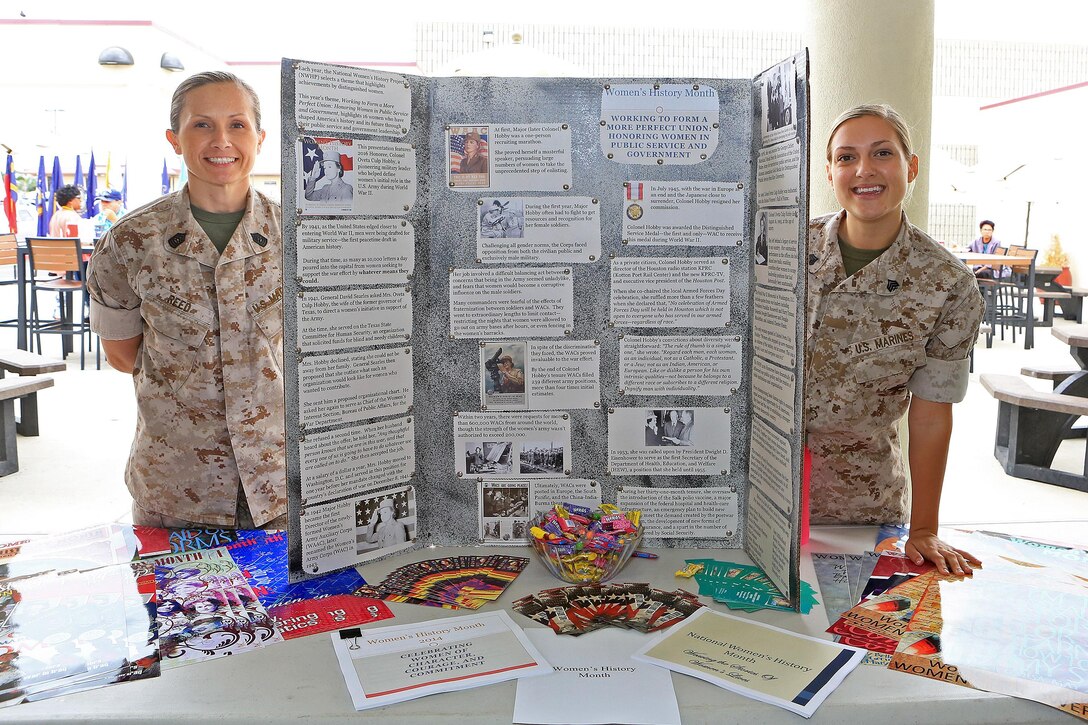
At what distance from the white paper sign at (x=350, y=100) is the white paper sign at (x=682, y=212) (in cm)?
43

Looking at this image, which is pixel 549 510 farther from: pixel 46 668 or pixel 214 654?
pixel 46 668

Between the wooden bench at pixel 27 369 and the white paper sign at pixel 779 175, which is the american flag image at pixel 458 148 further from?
the wooden bench at pixel 27 369

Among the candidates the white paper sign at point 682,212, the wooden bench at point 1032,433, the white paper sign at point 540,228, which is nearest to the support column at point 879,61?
the wooden bench at point 1032,433

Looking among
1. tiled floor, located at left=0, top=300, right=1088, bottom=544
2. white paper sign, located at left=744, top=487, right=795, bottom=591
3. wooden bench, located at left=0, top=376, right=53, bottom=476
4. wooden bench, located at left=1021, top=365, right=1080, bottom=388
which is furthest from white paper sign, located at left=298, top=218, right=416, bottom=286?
wooden bench, located at left=1021, top=365, right=1080, bottom=388

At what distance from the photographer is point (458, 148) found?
162 centimetres

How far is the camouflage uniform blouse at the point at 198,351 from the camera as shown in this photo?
1973mm

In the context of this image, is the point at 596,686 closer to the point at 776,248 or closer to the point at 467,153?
the point at 776,248

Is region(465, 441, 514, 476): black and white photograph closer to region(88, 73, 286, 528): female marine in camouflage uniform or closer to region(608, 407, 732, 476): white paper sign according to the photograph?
region(608, 407, 732, 476): white paper sign

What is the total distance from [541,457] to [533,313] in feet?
0.88

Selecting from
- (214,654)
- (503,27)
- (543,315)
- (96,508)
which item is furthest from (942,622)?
(503,27)

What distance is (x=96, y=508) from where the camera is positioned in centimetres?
405

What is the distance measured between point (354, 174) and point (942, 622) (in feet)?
3.84

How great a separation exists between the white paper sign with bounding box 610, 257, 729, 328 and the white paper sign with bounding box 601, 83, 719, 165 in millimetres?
182

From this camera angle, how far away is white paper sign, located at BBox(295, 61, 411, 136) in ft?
4.80
